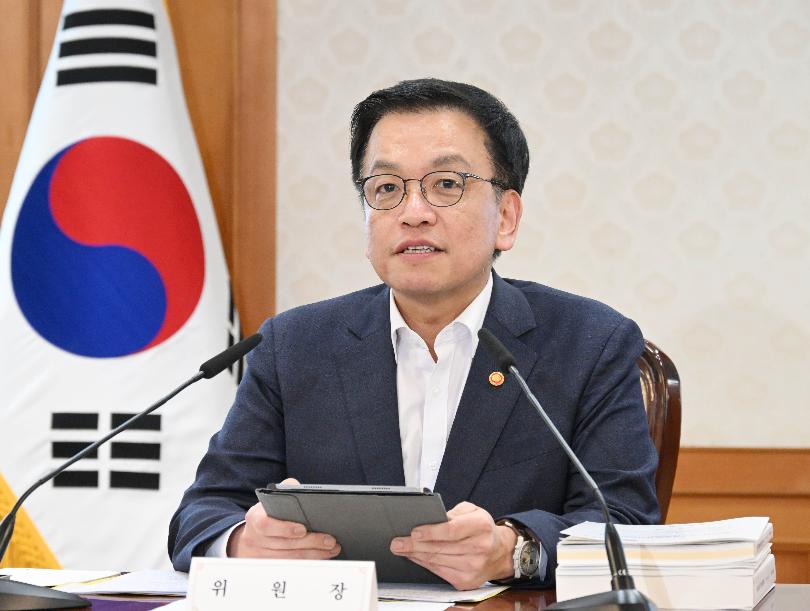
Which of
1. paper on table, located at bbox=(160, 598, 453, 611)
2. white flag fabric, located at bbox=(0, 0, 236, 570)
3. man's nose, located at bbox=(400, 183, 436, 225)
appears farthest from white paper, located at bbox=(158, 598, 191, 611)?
white flag fabric, located at bbox=(0, 0, 236, 570)

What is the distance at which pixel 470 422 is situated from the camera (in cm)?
187

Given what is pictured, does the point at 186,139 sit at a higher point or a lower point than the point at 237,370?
higher

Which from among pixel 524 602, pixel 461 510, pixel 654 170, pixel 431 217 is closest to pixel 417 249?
pixel 431 217

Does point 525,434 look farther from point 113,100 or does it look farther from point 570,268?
point 113,100

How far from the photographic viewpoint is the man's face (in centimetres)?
194

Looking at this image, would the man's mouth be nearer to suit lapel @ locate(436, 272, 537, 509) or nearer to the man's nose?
the man's nose

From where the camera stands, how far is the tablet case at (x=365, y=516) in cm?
136

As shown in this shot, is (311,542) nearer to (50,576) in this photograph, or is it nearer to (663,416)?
(50,576)

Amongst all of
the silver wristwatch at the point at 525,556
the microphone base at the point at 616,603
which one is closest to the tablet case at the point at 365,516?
the silver wristwatch at the point at 525,556

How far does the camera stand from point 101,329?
2.87 metres

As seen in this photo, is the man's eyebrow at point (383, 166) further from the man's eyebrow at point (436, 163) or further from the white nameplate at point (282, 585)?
the white nameplate at point (282, 585)

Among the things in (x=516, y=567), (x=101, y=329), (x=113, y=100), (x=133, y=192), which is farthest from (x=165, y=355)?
(x=516, y=567)

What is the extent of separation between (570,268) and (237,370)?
3.42 ft

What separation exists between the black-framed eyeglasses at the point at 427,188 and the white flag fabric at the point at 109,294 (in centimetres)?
109
